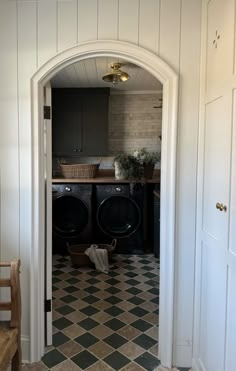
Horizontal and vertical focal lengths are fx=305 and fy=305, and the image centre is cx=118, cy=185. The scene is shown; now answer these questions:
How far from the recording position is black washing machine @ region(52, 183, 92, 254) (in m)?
4.27

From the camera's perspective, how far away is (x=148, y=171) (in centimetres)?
429

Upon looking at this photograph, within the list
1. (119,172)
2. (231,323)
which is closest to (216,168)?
(231,323)

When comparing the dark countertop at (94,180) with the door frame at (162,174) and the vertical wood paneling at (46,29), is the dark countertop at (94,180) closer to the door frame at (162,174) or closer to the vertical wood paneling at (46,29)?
the door frame at (162,174)

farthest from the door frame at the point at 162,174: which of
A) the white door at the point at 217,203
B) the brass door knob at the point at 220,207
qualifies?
the brass door knob at the point at 220,207

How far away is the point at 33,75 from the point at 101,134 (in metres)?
2.64

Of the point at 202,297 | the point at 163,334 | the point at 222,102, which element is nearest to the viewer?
the point at 222,102

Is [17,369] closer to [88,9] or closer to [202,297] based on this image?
[202,297]

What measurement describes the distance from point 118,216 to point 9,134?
262 cm

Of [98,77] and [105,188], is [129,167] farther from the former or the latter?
[98,77]

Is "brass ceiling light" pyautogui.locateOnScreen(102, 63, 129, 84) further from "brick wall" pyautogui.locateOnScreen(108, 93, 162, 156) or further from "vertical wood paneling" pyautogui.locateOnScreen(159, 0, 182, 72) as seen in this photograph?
"brick wall" pyautogui.locateOnScreen(108, 93, 162, 156)

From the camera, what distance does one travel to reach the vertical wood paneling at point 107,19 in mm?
1892

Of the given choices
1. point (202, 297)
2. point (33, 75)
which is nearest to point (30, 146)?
point (33, 75)

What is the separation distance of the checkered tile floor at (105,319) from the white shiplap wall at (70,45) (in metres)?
0.29

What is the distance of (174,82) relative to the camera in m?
1.89
